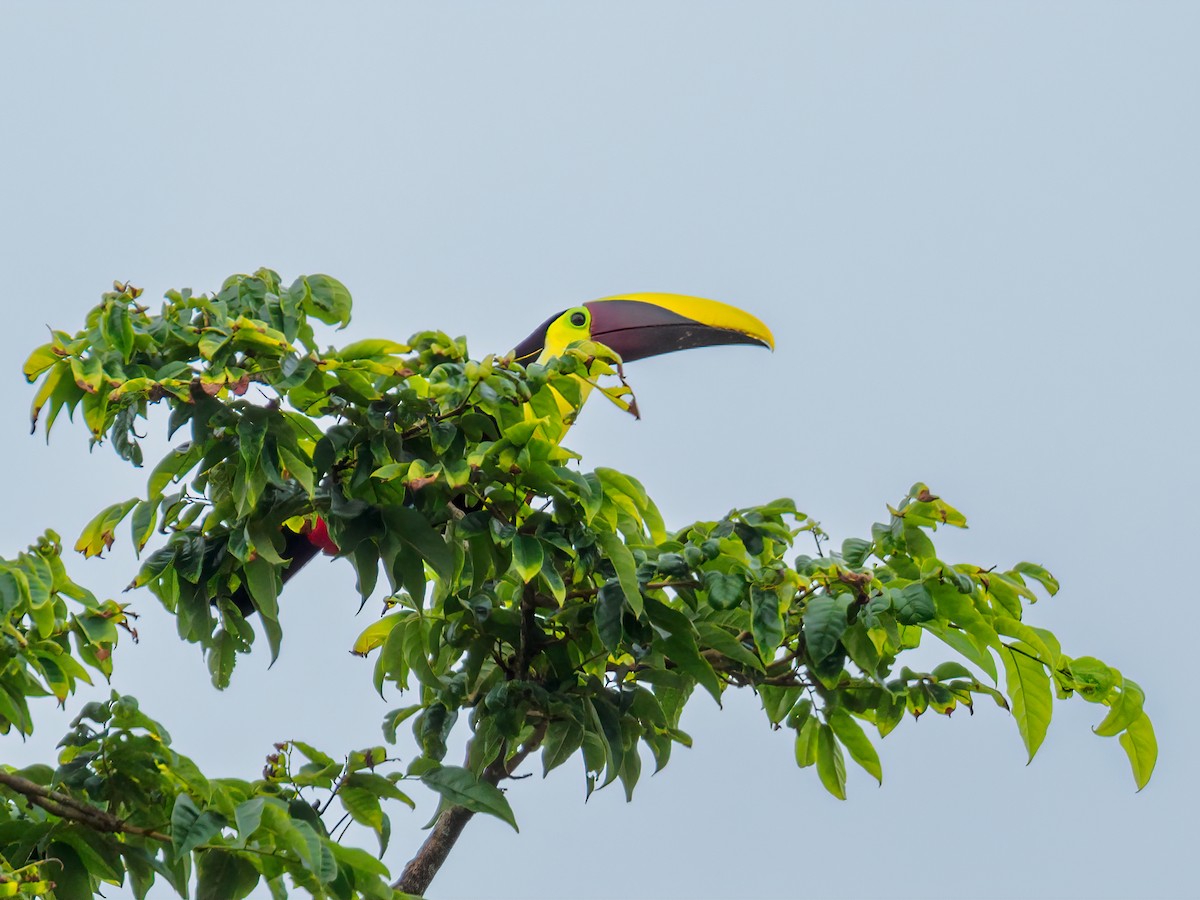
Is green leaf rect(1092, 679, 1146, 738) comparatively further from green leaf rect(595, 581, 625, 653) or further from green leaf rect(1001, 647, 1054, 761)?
green leaf rect(595, 581, 625, 653)

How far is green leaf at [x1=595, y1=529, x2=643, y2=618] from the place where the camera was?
2.02m

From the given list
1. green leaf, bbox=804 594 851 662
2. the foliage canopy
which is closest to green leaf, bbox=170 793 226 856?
the foliage canopy

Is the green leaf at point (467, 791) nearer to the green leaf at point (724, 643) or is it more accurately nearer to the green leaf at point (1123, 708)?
the green leaf at point (724, 643)

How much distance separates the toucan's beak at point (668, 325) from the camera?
3662mm

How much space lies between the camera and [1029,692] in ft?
6.70

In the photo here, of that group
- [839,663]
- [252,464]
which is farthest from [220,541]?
[839,663]

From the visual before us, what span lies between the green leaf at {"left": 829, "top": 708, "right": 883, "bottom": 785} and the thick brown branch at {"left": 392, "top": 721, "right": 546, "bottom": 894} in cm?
53

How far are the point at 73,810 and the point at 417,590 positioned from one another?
0.68 meters

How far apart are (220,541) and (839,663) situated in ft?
3.33

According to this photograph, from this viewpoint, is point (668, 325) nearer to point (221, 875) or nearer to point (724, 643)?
point (724, 643)

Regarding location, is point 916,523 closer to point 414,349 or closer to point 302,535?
point 414,349

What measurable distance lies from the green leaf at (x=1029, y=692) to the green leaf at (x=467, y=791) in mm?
791

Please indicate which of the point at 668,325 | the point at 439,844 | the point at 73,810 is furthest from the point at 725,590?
the point at 668,325

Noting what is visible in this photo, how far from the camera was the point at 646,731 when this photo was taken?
251 centimetres
